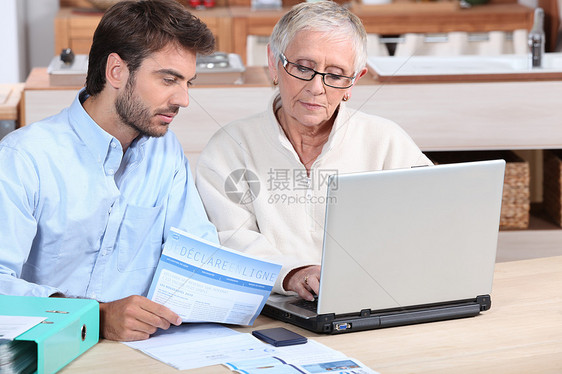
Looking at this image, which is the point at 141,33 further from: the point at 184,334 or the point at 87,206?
the point at 184,334

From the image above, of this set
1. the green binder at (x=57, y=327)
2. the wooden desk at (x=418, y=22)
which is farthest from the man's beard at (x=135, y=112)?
the wooden desk at (x=418, y=22)

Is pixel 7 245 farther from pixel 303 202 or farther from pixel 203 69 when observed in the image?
pixel 203 69

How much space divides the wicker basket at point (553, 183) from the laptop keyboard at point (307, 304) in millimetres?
1937

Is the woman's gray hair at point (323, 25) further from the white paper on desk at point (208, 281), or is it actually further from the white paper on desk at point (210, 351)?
the white paper on desk at point (210, 351)

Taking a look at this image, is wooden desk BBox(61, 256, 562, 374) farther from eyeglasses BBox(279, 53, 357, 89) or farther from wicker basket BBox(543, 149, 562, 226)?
wicker basket BBox(543, 149, 562, 226)

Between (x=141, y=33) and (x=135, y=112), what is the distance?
17 centimetres

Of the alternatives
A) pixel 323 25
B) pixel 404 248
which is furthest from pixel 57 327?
pixel 323 25

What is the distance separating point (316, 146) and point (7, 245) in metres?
0.78

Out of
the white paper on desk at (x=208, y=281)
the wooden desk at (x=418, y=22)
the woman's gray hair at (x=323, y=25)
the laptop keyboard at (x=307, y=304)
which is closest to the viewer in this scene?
the white paper on desk at (x=208, y=281)

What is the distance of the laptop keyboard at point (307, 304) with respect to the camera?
1.56 meters

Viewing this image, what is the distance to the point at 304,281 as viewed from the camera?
1622 mm

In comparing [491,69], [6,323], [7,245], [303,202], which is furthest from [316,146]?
[491,69]

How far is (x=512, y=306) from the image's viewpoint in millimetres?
1659
